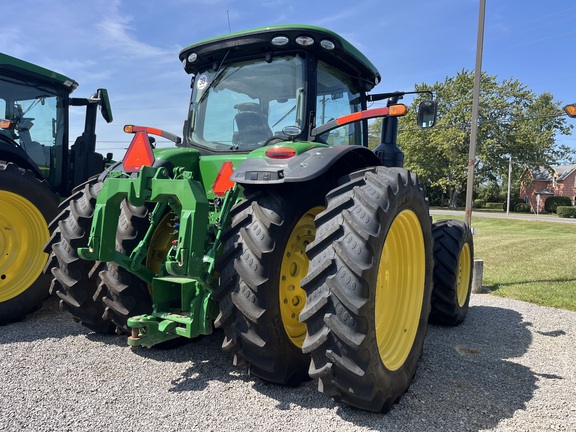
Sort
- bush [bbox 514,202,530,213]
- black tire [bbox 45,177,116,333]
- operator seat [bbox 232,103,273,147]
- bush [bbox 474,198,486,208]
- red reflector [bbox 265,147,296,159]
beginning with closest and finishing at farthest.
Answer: red reflector [bbox 265,147,296,159], black tire [bbox 45,177,116,333], operator seat [bbox 232,103,273,147], bush [bbox 514,202,530,213], bush [bbox 474,198,486,208]

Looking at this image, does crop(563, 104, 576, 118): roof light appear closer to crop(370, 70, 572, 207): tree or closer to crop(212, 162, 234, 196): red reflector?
crop(212, 162, 234, 196): red reflector

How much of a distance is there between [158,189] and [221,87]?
145 cm

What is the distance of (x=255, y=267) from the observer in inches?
100

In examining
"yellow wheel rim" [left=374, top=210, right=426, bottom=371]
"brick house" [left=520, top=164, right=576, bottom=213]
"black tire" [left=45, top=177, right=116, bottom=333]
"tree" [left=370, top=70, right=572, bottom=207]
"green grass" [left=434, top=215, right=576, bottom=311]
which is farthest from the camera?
"brick house" [left=520, top=164, right=576, bottom=213]

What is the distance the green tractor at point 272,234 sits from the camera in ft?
7.72

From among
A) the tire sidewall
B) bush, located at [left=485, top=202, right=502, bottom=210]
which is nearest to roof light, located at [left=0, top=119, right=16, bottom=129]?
the tire sidewall

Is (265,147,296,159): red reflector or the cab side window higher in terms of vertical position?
the cab side window

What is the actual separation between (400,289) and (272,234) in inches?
45.5

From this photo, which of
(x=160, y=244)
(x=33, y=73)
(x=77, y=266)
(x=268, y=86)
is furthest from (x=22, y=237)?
(x=268, y=86)

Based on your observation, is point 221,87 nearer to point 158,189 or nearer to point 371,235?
point 158,189

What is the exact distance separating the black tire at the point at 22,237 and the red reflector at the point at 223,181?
2346 millimetres

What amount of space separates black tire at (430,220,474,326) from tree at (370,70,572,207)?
33.2 metres

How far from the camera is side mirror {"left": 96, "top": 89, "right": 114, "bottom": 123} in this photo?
20.5 ft

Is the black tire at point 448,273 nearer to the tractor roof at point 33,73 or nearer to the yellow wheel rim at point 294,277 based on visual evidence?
the yellow wheel rim at point 294,277
